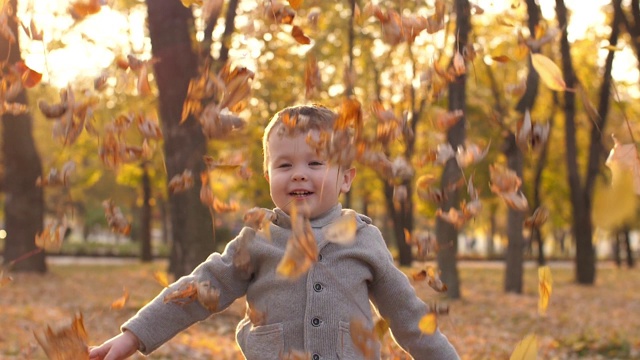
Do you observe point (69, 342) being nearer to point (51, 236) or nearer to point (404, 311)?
point (51, 236)

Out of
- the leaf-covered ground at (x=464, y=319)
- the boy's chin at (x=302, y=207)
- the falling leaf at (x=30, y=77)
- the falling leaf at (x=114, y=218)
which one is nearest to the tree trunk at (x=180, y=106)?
the leaf-covered ground at (x=464, y=319)

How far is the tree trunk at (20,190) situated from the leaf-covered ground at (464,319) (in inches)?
23.2

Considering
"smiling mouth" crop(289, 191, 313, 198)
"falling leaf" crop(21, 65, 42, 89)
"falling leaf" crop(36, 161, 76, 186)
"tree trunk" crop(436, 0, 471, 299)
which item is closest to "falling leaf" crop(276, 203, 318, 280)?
"smiling mouth" crop(289, 191, 313, 198)

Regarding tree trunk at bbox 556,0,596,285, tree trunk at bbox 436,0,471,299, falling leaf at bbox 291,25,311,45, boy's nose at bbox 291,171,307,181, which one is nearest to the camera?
boy's nose at bbox 291,171,307,181

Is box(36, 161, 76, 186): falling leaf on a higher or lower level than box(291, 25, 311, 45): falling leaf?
lower

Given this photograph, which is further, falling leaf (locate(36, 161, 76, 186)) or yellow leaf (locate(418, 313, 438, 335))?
falling leaf (locate(36, 161, 76, 186))

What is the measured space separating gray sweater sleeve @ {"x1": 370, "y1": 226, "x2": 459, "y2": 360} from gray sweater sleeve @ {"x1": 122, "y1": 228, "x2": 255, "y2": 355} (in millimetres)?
475

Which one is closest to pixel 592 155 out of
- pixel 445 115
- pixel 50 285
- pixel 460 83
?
pixel 460 83

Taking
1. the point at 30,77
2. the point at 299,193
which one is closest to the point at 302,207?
the point at 299,193

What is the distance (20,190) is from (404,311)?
15.1m

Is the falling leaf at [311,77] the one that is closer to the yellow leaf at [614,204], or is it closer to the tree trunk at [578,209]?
the yellow leaf at [614,204]

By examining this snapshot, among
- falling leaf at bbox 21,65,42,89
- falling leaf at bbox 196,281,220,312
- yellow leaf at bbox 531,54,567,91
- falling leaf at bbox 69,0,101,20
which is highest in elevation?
falling leaf at bbox 69,0,101,20

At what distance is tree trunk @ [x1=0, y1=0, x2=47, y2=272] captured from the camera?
16547 mm

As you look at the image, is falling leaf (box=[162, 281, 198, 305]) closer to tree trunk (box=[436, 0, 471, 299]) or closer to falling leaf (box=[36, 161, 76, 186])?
falling leaf (box=[36, 161, 76, 186])
